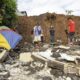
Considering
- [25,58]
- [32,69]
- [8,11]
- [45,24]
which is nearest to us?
[32,69]

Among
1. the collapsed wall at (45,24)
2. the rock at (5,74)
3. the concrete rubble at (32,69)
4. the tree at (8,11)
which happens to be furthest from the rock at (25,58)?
the collapsed wall at (45,24)

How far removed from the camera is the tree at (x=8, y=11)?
21797mm

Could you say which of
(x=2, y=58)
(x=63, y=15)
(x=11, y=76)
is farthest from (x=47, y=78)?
(x=63, y=15)

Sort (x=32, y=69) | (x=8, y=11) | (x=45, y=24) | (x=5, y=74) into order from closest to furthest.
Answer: (x=5, y=74)
(x=32, y=69)
(x=8, y=11)
(x=45, y=24)

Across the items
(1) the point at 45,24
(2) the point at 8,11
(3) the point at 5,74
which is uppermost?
(2) the point at 8,11

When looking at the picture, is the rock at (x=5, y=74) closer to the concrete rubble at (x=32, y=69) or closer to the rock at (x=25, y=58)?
the concrete rubble at (x=32, y=69)

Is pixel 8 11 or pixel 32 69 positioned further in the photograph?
pixel 8 11

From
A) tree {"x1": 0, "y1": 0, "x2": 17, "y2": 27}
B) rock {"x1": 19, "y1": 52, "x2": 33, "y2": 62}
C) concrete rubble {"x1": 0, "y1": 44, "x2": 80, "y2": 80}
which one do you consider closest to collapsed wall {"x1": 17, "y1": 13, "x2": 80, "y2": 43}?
tree {"x1": 0, "y1": 0, "x2": 17, "y2": 27}

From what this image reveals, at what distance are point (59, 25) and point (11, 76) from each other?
406 inches

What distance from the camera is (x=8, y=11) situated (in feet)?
72.6

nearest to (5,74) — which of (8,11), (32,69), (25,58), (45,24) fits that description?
(32,69)

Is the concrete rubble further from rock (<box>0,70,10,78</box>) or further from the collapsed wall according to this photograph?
the collapsed wall

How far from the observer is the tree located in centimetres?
2180

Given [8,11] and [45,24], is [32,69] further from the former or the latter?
[45,24]
